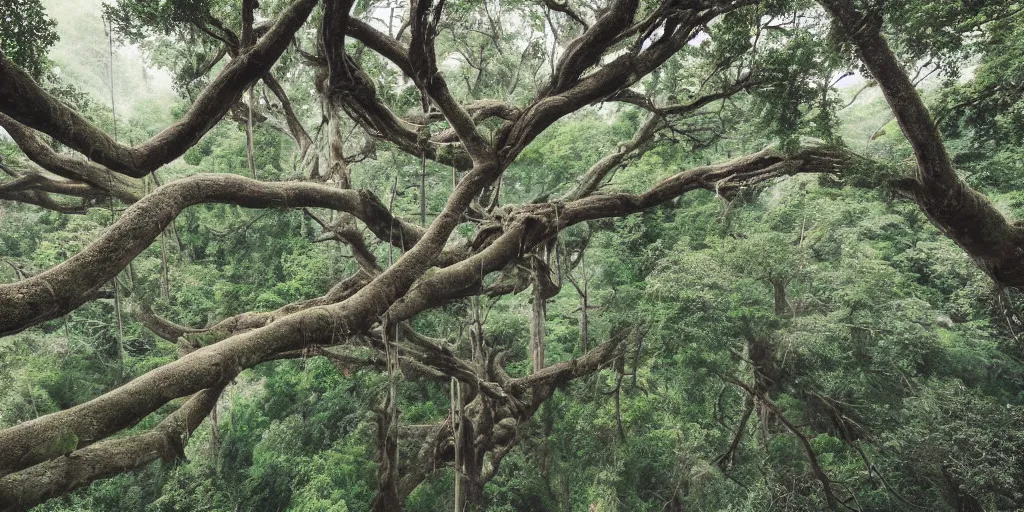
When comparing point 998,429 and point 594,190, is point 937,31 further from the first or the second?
point 998,429

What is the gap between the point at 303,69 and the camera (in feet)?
30.9

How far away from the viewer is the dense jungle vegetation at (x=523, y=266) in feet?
13.4

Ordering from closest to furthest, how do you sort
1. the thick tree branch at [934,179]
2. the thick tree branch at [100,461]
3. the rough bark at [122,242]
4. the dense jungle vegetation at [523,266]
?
the rough bark at [122,242] < the thick tree branch at [100,461] < the dense jungle vegetation at [523,266] < the thick tree branch at [934,179]

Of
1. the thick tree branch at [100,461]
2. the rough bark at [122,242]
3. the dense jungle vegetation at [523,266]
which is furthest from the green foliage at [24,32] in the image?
the thick tree branch at [100,461]

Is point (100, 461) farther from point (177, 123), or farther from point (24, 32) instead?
point (24, 32)

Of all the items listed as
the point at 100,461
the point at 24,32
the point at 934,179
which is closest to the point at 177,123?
the point at 24,32

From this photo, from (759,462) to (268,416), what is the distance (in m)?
7.91

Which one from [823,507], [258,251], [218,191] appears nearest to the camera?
[218,191]

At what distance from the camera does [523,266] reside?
6.57 m

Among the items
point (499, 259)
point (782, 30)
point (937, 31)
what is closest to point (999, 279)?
point (937, 31)

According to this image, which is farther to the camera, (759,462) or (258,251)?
(258,251)

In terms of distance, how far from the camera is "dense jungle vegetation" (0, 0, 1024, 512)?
4.09 m

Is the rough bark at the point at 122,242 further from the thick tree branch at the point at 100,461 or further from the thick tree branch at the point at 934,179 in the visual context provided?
the thick tree branch at the point at 934,179

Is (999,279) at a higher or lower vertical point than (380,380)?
higher
